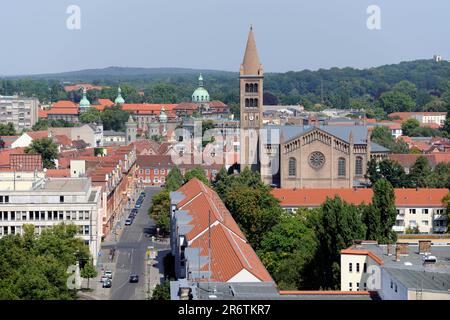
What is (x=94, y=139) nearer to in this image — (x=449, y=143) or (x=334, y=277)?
(x=449, y=143)

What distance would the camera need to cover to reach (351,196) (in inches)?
2692

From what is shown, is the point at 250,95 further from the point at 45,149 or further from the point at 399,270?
the point at 399,270

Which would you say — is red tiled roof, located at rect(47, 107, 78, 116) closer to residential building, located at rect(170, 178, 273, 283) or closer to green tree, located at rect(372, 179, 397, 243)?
residential building, located at rect(170, 178, 273, 283)

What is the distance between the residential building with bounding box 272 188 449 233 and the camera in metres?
66.3

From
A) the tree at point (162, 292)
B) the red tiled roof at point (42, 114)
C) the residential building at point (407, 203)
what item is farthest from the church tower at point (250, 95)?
the red tiled roof at point (42, 114)

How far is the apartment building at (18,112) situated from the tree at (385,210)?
110848mm

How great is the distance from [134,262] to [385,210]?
1473cm

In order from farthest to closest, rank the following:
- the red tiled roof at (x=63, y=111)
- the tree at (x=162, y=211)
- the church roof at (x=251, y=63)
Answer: the red tiled roof at (x=63, y=111)
the church roof at (x=251, y=63)
the tree at (x=162, y=211)

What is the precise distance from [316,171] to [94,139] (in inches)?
2229

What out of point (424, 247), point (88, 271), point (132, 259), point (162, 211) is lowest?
point (132, 259)

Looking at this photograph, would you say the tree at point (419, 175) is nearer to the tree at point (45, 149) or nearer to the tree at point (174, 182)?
the tree at point (174, 182)

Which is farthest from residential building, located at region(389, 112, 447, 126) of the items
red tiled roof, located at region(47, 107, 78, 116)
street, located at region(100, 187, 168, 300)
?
street, located at region(100, 187, 168, 300)

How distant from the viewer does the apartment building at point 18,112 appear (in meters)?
154

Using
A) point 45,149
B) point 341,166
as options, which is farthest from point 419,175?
point 45,149
